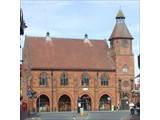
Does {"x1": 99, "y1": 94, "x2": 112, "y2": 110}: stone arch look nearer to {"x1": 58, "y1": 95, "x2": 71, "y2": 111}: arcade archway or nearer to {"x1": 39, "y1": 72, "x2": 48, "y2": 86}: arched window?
{"x1": 58, "y1": 95, "x2": 71, "y2": 111}: arcade archway

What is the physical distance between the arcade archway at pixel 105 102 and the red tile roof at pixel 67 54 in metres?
3.75

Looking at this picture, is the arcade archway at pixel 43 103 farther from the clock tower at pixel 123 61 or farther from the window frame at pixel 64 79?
the clock tower at pixel 123 61

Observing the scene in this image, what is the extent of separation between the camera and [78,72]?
53375 mm

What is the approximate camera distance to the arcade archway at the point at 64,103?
51625mm

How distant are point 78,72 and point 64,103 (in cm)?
439

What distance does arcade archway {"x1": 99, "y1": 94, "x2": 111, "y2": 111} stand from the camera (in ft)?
173

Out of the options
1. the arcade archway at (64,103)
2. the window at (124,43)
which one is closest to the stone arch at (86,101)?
the arcade archway at (64,103)

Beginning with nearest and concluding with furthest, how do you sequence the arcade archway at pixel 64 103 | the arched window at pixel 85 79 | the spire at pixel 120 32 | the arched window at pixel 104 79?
the arcade archway at pixel 64 103 < the arched window at pixel 85 79 < the arched window at pixel 104 79 < the spire at pixel 120 32

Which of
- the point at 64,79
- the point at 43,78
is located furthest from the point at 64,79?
the point at 43,78

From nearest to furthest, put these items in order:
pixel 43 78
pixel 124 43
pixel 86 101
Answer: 1. pixel 43 78
2. pixel 86 101
3. pixel 124 43

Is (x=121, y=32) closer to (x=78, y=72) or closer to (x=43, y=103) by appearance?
(x=78, y=72)

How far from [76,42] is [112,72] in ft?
21.9

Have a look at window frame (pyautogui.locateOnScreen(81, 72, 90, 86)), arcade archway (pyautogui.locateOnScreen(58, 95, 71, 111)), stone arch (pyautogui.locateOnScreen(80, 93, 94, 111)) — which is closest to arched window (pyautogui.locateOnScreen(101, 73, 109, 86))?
window frame (pyautogui.locateOnScreen(81, 72, 90, 86))
